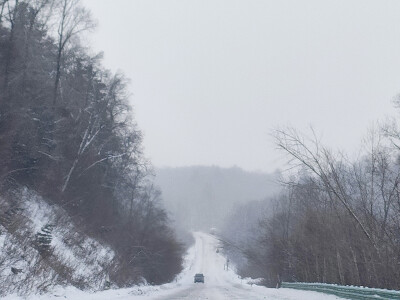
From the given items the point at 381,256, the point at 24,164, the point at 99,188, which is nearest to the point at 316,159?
the point at 381,256

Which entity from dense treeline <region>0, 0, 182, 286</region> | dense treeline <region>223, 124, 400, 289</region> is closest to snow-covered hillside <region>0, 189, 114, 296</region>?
dense treeline <region>0, 0, 182, 286</region>

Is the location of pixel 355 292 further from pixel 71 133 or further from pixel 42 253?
pixel 71 133

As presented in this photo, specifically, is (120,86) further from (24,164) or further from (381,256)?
(381,256)

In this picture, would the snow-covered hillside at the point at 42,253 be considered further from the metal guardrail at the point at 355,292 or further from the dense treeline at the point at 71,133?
the metal guardrail at the point at 355,292

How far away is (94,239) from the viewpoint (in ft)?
90.9

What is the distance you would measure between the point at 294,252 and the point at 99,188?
14696 millimetres

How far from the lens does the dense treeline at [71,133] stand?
21.9 meters

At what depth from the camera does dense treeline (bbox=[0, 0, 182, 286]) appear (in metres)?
21.9

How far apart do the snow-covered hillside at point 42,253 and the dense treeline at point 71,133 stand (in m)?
1.11

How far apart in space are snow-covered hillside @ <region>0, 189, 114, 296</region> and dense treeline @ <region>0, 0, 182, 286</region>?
3.65 feet

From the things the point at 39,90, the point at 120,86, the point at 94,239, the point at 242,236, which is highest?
the point at 242,236

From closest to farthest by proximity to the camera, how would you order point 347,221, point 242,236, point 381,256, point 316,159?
point 381,256 → point 316,159 → point 347,221 → point 242,236

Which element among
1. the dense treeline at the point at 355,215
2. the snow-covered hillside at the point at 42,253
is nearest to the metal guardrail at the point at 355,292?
the dense treeline at the point at 355,215

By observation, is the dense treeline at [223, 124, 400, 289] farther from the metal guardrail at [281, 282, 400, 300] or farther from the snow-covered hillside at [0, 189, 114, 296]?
the snow-covered hillside at [0, 189, 114, 296]
